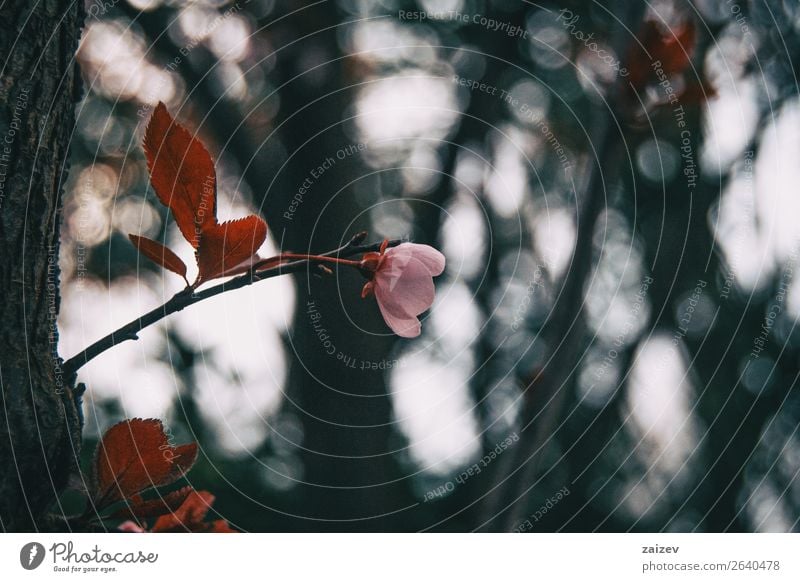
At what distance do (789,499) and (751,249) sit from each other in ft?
1.77

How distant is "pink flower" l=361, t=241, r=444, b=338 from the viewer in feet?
1.08

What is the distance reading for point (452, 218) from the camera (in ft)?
3.41

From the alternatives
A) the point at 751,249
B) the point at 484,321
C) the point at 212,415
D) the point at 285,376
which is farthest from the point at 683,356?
the point at 212,415

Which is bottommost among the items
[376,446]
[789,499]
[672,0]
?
[789,499]

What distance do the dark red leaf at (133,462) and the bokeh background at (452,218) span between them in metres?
0.56

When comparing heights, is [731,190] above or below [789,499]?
above

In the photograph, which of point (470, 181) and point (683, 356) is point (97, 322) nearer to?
point (470, 181)

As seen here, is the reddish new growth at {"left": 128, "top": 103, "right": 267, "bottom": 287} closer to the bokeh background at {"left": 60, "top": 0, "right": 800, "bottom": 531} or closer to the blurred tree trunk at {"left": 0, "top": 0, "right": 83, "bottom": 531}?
the blurred tree trunk at {"left": 0, "top": 0, "right": 83, "bottom": 531}

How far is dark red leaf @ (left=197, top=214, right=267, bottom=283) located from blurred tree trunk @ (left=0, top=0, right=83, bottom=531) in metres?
0.11

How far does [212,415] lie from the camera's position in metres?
1.10

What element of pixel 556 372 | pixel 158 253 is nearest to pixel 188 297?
pixel 158 253

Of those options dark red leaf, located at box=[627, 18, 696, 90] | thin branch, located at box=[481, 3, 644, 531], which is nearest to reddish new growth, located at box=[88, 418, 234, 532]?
thin branch, located at box=[481, 3, 644, 531]

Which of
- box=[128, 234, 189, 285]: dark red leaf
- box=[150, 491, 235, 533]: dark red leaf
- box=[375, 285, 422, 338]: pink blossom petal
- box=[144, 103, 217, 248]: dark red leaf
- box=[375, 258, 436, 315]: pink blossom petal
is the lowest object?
box=[150, 491, 235, 533]: dark red leaf

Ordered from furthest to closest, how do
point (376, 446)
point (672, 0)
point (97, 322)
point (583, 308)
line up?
point (376, 446) < point (672, 0) < point (583, 308) < point (97, 322)
